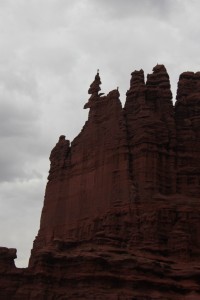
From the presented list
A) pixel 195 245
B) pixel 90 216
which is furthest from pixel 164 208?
pixel 90 216

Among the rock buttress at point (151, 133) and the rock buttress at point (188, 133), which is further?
the rock buttress at point (188, 133)

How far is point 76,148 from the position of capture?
94.5 meters

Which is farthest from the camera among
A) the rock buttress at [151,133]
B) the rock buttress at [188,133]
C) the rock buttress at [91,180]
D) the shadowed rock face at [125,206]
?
the rock buttress at [188,133]

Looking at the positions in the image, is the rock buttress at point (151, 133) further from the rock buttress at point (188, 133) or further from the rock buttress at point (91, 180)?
the rock buttress at point (91, 180)

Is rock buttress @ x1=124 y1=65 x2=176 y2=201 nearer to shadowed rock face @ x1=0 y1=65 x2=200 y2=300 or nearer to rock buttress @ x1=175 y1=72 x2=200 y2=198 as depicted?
shadowed rock face @ x1=0 y1=65 x2=200 y2=300

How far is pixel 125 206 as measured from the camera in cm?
7969

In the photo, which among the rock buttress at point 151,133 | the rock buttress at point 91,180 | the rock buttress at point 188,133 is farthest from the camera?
the rock buttress at point 188,133

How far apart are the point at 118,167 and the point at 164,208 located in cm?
878

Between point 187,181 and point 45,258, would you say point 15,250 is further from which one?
point 187,181

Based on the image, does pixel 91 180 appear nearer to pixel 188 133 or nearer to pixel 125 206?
pixel 125 206

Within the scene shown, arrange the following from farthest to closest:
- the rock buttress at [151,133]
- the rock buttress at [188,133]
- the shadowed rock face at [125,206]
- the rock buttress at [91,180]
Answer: the rock buttress at [188,133]
the rock buttress at [91,180]
the rock buttress at [151,133]
the shadowed rock face at [125,206]

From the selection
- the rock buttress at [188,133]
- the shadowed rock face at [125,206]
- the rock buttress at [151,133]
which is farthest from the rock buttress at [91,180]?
the rock buttress at [188,133]

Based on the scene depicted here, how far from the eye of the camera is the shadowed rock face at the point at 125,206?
2697 inches

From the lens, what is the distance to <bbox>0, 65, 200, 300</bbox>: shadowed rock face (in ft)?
225
